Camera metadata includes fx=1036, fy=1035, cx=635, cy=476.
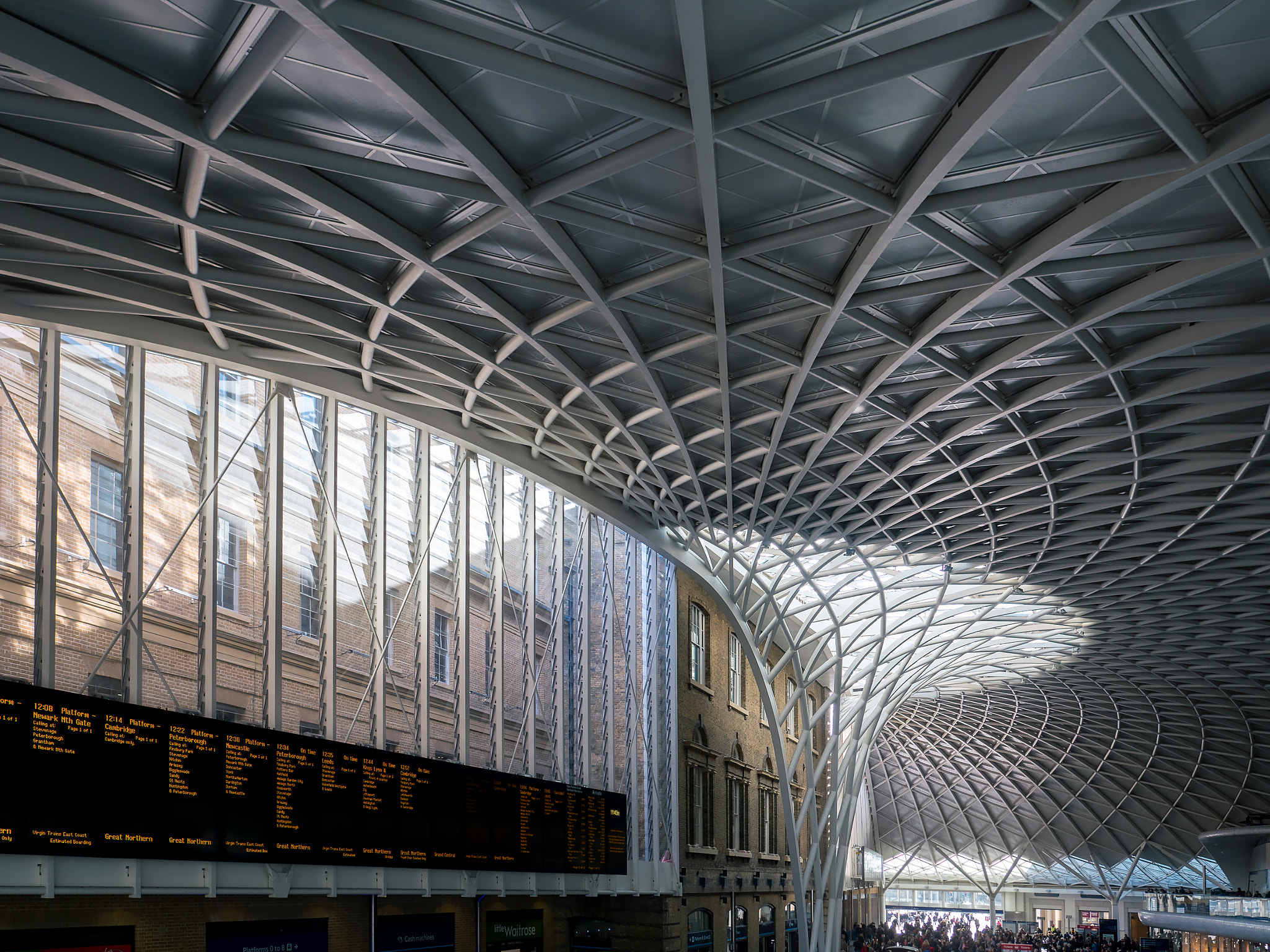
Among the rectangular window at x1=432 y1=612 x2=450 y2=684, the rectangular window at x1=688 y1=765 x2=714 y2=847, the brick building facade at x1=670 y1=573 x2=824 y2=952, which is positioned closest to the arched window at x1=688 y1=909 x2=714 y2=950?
the brick building facade at x1=670 y1=573 x2=824 y2=952

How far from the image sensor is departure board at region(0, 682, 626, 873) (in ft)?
50.9

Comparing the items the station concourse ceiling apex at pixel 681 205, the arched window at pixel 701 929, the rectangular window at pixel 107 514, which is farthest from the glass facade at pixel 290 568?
the arched window at pixel 701 929

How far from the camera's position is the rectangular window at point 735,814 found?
157 ft

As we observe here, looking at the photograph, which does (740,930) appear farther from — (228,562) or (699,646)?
(228,562)

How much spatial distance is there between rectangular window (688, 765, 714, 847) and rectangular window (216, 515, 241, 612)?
25.1 m

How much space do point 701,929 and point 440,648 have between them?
20.3m

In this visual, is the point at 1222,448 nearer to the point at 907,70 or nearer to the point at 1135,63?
the point at 1135,63

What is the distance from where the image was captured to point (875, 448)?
28.2m

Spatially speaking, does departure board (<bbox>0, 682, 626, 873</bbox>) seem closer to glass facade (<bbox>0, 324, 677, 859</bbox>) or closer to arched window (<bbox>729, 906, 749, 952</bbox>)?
glass facade (<bbox>0, 324, 677, 859</bbox>)

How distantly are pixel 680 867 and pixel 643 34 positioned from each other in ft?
112

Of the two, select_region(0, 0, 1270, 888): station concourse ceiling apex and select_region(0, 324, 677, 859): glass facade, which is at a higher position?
select_region(0, 0, 1270, 888): station concourse ceiling apex

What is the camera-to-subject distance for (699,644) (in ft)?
151

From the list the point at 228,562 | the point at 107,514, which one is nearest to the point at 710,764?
the point at 228,562

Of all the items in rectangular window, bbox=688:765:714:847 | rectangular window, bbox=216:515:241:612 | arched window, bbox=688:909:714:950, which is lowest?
Result: arched window, bbox=688:909:714:950
